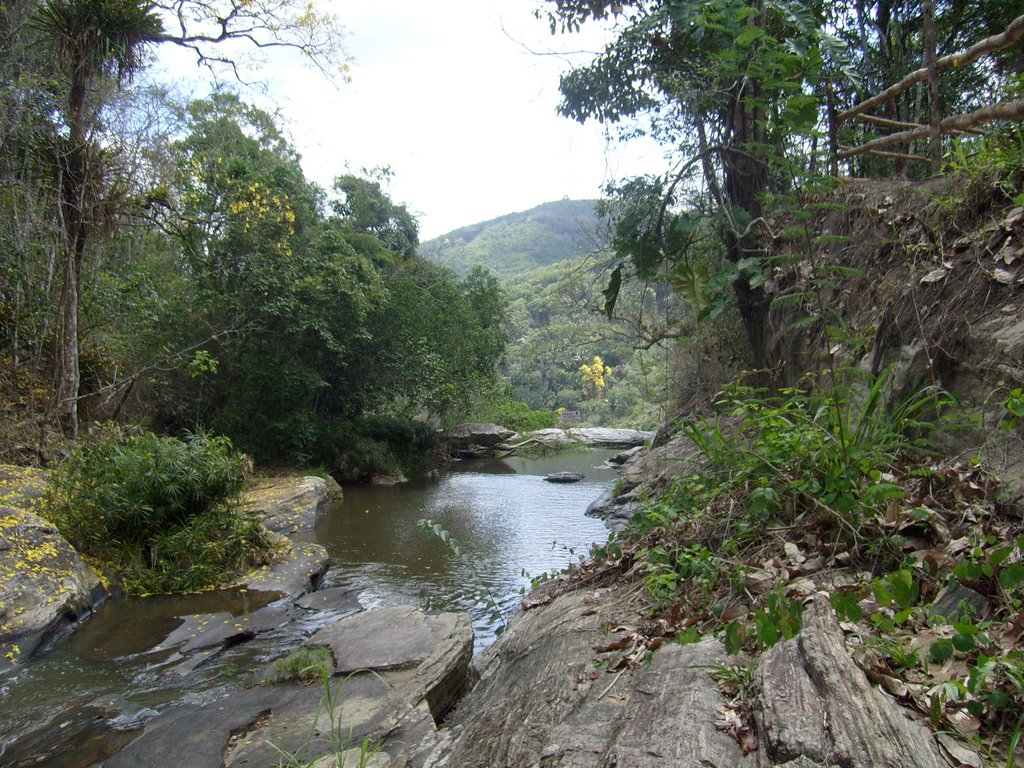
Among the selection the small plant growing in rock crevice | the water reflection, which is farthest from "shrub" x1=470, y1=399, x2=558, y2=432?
the small plant growing in rock crevice

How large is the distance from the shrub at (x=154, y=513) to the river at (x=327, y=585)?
44 cm

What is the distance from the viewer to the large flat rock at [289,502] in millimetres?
9672

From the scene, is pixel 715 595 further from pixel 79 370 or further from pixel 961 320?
pixel 79 370

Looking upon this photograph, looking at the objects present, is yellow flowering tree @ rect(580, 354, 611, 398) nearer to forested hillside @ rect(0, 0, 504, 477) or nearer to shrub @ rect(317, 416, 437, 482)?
forested hillside @ rect(0, 0, 504, 477)

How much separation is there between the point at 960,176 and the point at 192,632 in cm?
667

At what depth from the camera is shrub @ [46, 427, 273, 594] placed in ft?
22.6

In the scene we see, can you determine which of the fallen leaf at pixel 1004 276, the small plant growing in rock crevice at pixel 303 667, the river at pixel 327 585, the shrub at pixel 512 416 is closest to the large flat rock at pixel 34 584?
the river at pixel 327 585

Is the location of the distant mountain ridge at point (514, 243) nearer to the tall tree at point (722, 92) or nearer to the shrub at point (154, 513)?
the tall tree at point (722, 92)

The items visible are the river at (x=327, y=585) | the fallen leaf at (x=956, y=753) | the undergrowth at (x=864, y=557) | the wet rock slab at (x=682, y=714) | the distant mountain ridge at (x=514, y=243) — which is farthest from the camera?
the distant mountain ridge at (x=514, y=243)

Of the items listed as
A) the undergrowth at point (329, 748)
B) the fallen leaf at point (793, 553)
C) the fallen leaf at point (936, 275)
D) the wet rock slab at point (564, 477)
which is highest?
the fallen leaf at point (936, 275)

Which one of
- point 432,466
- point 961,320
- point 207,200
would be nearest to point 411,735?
point 961,320

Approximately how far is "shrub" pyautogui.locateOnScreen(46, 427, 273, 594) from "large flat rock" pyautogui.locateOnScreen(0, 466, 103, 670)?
44 cm

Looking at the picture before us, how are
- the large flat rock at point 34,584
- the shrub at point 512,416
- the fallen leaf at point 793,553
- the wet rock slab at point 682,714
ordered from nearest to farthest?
the wet rock slab at point 682,714 → the fallen leaf at point 793,553 → the large flat rock at point 34,584 → the shrub at point 512,416

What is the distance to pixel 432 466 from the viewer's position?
18.0 m
